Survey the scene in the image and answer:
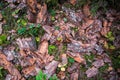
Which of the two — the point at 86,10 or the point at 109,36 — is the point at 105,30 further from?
the point at 86,10

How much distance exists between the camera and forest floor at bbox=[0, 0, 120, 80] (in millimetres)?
4293

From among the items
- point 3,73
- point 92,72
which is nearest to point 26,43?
point 3,73

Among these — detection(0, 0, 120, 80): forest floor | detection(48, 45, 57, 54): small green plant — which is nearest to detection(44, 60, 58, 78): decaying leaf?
detection(0, 0, 120, 80): forest floor

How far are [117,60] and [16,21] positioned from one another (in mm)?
2199

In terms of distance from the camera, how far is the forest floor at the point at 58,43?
169 inches

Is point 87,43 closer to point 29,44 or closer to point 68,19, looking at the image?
point 68,19

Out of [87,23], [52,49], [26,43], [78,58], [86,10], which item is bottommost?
[78,58]

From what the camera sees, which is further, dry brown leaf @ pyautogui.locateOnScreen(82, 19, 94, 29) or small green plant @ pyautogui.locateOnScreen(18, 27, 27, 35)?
dry brown leaf @ pyautogui.locateOnScreen(82, 19, 94, 29)

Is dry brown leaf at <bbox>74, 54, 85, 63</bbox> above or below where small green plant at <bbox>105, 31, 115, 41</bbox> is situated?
below

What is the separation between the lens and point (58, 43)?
15.3ft

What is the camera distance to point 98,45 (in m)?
4.78

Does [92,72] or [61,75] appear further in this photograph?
[92,72]

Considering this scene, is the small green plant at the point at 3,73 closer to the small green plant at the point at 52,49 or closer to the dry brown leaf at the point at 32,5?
the small green plant at the point at 52,49

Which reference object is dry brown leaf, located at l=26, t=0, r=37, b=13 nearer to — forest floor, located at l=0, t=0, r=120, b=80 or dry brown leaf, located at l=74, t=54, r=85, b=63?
forest floor, located at l=0, t=0, r=120, b=80
